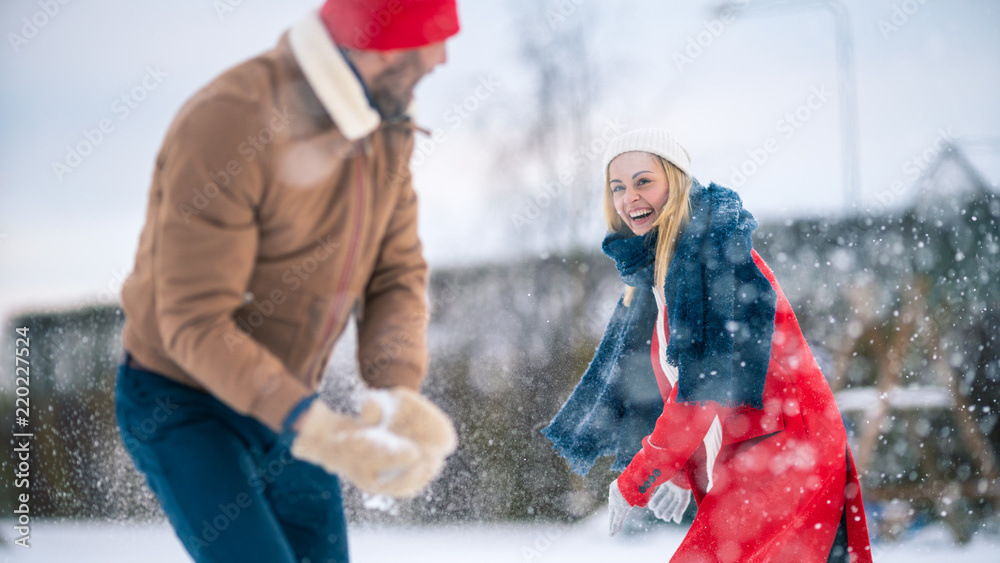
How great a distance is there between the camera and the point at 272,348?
3.64ft

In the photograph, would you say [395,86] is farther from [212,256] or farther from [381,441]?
[381,441]

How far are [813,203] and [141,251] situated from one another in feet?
12.4

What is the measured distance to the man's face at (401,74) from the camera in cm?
112

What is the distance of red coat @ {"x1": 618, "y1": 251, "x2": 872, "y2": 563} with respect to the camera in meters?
1.74

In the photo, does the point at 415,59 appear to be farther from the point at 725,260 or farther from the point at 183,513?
the point at 725,260

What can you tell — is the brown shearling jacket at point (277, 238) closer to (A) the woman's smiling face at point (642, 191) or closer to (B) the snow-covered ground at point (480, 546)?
(A) the woman's smiling face at point (642, 191)

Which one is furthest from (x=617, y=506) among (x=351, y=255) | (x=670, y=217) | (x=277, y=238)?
(x=277, y=238)

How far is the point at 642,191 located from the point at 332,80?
1.14 meters

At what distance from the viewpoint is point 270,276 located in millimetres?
1090

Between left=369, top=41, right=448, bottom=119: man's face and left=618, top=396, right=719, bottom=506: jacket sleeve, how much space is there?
107 cm

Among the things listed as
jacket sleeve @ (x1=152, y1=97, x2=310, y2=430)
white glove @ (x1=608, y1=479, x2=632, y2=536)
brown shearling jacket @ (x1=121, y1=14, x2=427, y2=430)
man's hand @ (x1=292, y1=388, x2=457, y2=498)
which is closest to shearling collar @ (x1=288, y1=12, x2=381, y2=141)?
brown shearling jacket @ (x1=121, y1=14, x2=427, y2=430)

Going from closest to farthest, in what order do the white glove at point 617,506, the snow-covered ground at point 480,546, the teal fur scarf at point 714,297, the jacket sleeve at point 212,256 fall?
1. the jacket sleeve at point 212,256
2. the teal fur scarf at point 714,297
3. the white glove at point 617,506
4. the snow-covered ground at point 480,546

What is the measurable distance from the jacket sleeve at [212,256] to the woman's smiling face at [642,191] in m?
1.23

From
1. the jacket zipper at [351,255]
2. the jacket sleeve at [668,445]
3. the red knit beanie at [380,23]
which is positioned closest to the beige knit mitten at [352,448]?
the jacket zipper at [351,255]
